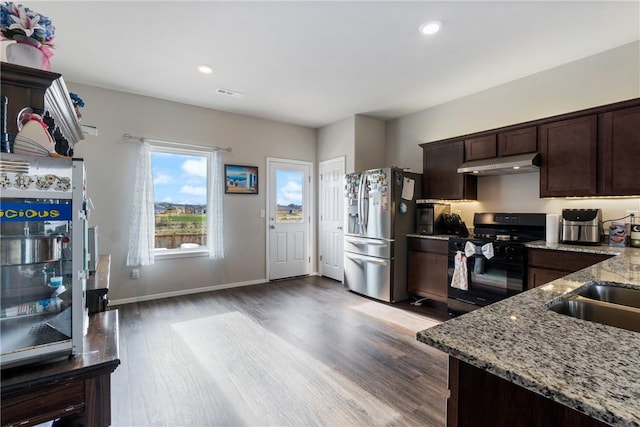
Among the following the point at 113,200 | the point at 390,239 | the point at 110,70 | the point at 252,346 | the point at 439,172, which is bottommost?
the point at 252,346

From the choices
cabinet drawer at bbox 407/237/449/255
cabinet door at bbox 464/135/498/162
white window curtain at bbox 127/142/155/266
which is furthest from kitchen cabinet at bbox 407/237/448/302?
white window curtain at bbox 127/142/155/266

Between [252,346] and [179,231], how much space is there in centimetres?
237

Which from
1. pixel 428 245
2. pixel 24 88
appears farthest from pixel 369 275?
pixel 24 88

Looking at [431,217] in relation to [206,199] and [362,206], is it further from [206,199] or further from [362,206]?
[206,199]

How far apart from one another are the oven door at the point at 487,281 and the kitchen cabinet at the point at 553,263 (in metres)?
0.08

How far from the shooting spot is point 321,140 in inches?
216

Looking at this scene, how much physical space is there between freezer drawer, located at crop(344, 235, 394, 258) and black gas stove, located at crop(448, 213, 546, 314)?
0.80 metres

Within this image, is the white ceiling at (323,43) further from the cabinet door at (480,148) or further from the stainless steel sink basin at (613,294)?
the stainless steel sink basin at (613,294)

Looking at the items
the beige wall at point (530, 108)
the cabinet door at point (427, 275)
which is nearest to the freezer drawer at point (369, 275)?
the cabinet door at point (427, 275)

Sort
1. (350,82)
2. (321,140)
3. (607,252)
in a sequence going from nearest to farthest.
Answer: (607,252), (350,82), (321,140)

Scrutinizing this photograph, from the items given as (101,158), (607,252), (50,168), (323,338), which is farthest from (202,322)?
(607,252)

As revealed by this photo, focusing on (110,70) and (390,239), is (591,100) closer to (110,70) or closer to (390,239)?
(390,239)

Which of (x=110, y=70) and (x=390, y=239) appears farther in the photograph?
(x=390, y=239)

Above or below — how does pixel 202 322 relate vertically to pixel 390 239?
below
